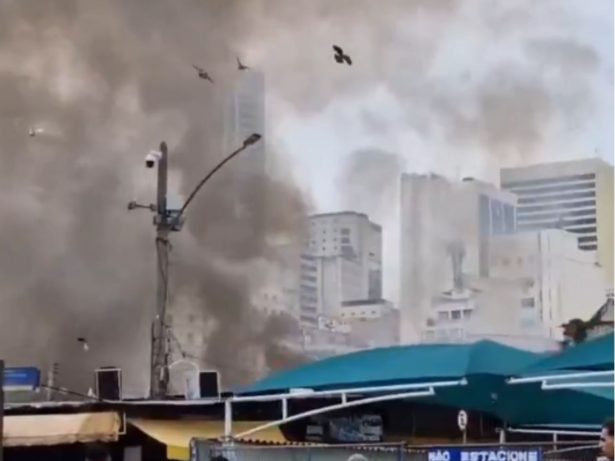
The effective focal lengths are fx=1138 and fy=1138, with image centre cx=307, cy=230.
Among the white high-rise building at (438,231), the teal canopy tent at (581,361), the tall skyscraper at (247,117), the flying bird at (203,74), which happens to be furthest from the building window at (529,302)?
the flying bird at (203,74)

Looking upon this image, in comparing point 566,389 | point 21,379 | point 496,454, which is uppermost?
point 21,379

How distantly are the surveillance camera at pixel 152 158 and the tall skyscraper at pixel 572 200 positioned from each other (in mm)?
4128

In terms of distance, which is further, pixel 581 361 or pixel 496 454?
pixel 581 361

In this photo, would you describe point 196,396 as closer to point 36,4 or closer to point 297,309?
point 297,309

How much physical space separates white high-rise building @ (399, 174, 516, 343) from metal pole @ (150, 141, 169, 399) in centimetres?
247

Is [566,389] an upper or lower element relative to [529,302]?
lower

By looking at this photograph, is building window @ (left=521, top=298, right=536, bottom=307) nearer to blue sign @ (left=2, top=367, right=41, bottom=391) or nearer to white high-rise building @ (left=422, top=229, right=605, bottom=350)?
white high-rise building @ (left=422, top=229, right=605, bottom=350)

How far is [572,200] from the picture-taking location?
948 centimetres

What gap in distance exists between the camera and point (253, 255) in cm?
1257

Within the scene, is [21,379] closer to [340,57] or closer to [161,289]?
[161,289]

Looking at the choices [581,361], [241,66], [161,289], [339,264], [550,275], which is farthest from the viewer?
[241,66]

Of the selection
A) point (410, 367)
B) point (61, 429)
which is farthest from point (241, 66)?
point (410, 367)

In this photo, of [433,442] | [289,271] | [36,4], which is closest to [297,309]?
[289,271]

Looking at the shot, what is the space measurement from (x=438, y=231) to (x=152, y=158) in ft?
11.4
